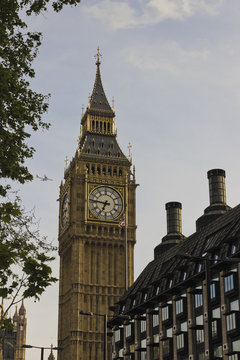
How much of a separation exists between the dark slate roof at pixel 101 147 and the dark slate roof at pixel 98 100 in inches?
227

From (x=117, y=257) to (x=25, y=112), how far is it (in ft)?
345

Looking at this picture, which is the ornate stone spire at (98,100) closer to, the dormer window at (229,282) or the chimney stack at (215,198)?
the chimney stack at (215,198)

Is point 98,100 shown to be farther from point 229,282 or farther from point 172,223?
point 229,282

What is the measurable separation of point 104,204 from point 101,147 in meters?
14.3

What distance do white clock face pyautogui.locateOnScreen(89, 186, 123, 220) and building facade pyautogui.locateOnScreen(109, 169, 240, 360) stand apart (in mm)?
26903

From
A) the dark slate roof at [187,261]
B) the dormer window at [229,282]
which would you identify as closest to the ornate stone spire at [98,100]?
the dark slate roof at [187,261]

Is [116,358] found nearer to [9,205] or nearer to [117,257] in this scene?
[117,257]

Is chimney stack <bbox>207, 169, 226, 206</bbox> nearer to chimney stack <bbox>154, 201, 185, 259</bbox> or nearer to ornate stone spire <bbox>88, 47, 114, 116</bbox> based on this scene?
chimney stack <bbox>154, 201, 185, 259</bbox>

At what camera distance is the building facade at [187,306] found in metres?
71.9

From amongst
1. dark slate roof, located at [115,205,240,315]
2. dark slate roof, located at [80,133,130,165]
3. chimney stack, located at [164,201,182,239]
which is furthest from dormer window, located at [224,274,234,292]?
dark slate roof, located at [80,133,130,165]

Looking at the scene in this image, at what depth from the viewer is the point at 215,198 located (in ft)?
395

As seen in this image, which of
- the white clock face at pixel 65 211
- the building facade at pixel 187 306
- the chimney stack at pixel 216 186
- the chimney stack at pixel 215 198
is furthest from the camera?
the white clock face at pixel 65 211

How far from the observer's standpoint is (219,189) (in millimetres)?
121000

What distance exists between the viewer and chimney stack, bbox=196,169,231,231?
118 metres
